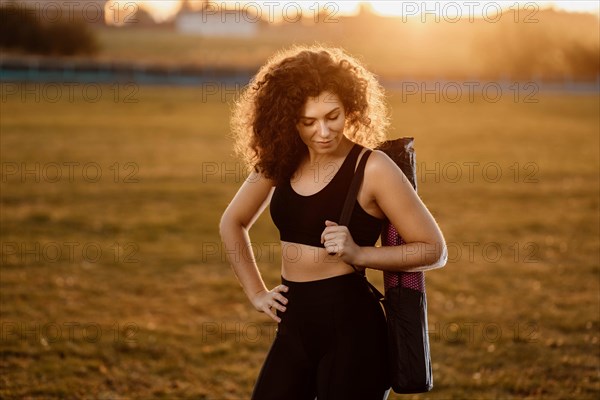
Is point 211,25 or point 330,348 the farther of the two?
point 211,25

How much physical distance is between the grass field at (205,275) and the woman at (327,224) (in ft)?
8.93

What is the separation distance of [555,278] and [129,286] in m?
5.28

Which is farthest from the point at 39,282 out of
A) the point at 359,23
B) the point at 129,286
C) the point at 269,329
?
the point at 359,23

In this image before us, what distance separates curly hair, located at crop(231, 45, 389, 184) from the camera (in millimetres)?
2994

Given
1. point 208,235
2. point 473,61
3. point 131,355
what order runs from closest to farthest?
point 131,355 < point 208,235 < point 473,61

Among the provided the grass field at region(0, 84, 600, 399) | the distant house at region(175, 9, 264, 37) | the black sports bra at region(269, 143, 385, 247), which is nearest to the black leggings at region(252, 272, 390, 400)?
the black sports bra at region(269, 143, 385, 247)

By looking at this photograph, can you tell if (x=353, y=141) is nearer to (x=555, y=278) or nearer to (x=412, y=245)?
(x=412, y=245)

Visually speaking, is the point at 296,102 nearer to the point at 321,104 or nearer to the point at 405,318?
the point at 321,104

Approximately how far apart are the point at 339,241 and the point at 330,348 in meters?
0.51

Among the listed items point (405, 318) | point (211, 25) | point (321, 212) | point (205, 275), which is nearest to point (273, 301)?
point (321, 212)

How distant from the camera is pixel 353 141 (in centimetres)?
315

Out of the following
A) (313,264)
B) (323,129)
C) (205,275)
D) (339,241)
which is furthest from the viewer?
(205,275)

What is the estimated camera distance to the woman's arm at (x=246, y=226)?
3.28 meters

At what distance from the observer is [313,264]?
3.05m
